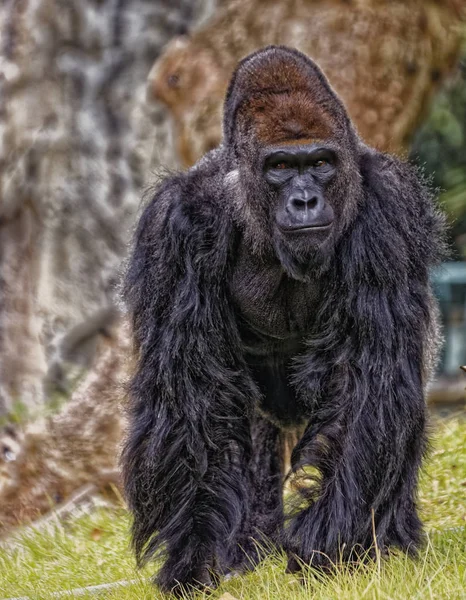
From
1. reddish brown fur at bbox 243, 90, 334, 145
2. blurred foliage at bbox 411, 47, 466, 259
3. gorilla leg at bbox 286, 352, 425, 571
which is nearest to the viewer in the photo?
gorilla leg at bbox 286, 352, 425, 571

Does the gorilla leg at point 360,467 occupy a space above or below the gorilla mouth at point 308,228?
below

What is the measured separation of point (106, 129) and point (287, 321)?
4.62 meters

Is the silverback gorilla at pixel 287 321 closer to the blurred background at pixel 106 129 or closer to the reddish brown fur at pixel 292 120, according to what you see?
the reddish brown fur at pixel 292 120

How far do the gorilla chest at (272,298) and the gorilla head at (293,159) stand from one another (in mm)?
149

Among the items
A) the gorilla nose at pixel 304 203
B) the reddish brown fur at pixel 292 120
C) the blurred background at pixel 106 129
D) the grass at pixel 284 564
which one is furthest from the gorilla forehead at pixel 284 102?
the blurred background at pixel 106 129

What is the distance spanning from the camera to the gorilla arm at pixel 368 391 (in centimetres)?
402

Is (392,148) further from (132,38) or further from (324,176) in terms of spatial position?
(324,176)

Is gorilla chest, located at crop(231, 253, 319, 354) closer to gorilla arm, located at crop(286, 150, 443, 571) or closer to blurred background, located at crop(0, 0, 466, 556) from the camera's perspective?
gorilla arm, located at crop(286, 150, 443, 571)

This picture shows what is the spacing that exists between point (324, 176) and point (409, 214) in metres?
0.41

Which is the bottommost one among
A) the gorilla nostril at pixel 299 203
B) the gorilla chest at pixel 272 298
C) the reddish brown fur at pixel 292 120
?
the gorilla chest at pixel 272 298

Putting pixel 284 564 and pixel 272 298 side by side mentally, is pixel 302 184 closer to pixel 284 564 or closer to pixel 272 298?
pixel 272 298

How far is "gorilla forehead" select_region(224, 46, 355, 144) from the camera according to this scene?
415 centimetres

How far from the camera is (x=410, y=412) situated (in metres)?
4.09

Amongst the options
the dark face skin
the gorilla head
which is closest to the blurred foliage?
the gorilla head
